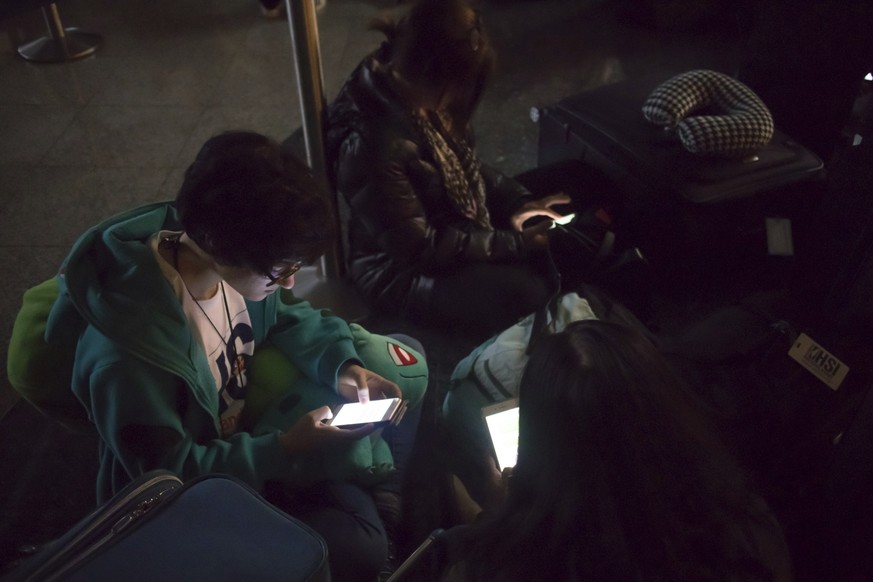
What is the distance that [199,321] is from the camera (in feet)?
4.66

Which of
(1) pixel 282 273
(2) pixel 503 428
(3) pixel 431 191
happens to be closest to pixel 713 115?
(3) pixel 431 191

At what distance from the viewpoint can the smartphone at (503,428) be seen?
62.7 inches

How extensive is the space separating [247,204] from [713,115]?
1.87m

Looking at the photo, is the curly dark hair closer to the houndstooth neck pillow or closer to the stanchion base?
the houndstooth neck pillow

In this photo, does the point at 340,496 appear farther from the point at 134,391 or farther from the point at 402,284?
the point at 402,284

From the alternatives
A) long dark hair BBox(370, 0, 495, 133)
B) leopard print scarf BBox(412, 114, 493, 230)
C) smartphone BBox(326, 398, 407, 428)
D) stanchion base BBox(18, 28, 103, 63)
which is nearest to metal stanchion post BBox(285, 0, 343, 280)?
long dark hair BBox(370, 0, 495, 133)

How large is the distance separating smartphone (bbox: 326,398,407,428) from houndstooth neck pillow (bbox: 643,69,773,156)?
4.59ft

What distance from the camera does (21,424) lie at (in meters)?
2.06

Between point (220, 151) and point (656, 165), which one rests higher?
point (220, 151)

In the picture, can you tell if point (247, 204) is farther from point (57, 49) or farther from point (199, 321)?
point (57, 49)

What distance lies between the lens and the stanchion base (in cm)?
408

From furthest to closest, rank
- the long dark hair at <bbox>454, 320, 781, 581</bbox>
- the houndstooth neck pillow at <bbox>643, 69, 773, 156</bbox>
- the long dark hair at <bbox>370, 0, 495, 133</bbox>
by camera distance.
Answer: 1. the houndstooth neck pillow at <bbox>643, 69, 773, 156</bbox>
2. the long dark hair at <bbox>370, 0, 495, 133</bbox>
3. the long dark hair at <bbox>454, 320, 781, 581</bbox>

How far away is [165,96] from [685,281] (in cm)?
285

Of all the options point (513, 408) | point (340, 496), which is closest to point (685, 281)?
point (513, 408)
